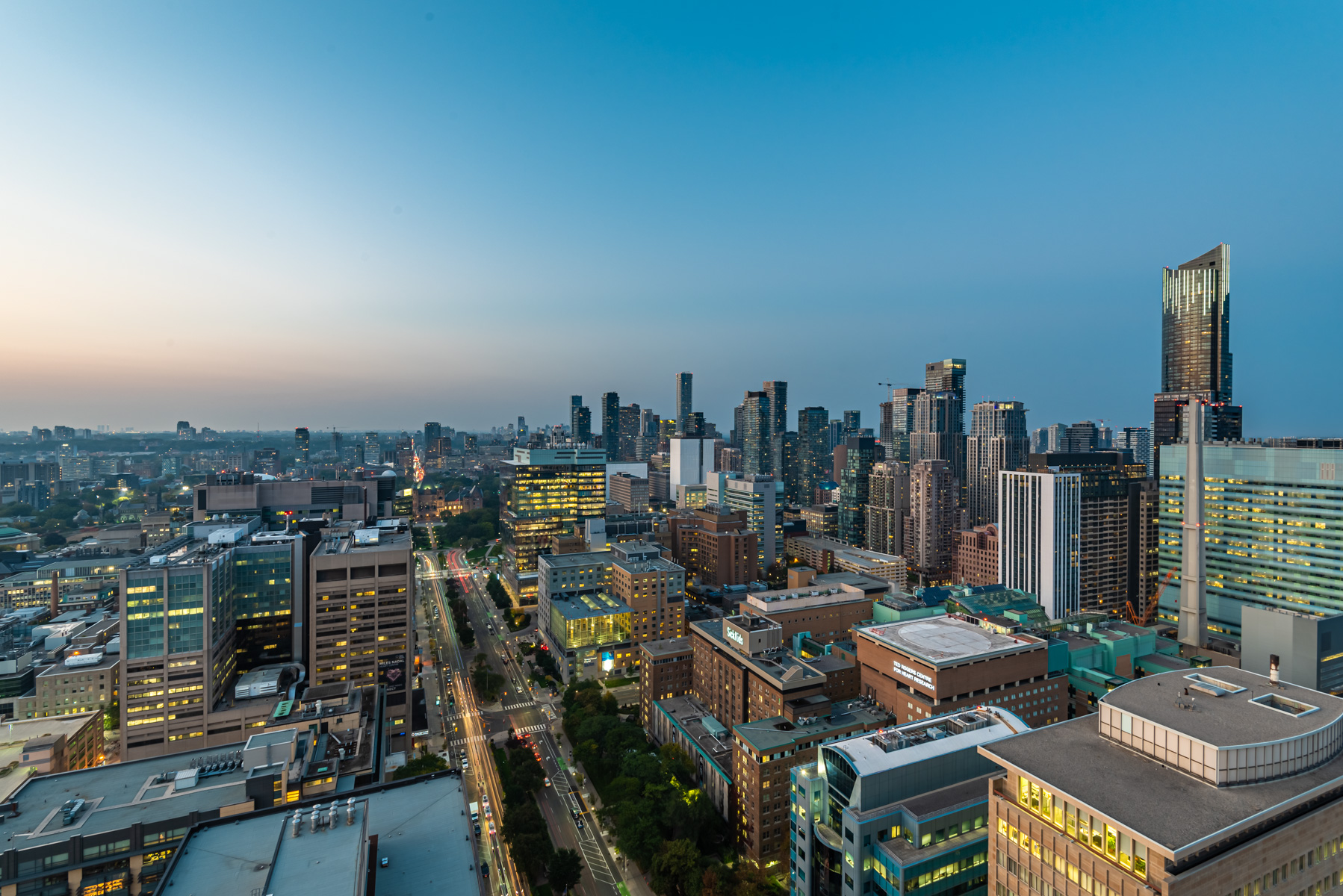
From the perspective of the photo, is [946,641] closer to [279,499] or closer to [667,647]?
[667,647]

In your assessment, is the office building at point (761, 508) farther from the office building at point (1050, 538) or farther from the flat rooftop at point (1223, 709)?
the flat rooftop at point (1223, 709)

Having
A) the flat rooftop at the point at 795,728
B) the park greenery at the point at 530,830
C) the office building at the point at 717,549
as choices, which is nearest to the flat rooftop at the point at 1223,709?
the flat rooftop at the point at 795,728

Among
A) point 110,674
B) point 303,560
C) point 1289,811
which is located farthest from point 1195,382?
point 110,674

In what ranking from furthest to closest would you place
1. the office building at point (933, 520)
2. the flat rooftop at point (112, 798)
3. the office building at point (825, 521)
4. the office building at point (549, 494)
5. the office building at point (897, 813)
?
the office building at point (825, 521)
the office building at point (933, 520)
the office building at point (549, 494)
the flat rooftop at point (112, 798)
the office building at point (897, 813)

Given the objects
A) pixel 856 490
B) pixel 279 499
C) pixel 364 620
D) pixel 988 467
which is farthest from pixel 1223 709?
pixel 988 467

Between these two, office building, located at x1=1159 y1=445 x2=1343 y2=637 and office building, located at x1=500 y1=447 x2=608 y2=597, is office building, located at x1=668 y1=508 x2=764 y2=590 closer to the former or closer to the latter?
office building, located at x1=500 y1=447 x2=608 y2=597
